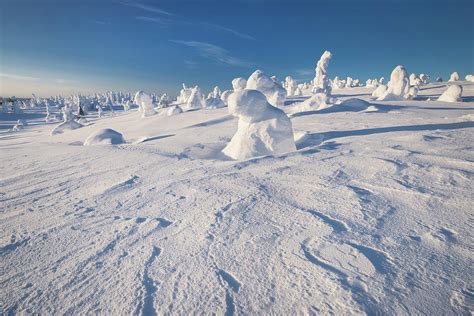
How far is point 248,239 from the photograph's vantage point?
2.04 metres

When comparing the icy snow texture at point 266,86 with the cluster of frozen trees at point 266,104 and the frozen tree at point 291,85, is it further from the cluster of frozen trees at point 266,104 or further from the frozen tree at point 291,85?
the frozen tree at point 291,85

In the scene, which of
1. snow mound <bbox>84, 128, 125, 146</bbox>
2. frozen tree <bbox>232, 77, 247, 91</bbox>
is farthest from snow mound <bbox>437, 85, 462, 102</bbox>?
snow mound <bbox>84, 128, 125, 146</bbox>

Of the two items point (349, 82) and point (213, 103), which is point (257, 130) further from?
point (349, 82)

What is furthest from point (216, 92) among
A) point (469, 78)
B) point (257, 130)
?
point (257, 130)

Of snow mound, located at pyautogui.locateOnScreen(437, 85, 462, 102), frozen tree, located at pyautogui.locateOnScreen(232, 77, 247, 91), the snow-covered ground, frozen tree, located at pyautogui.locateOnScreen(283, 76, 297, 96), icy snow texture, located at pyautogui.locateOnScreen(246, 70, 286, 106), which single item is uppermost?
frozen tree, located at pyautogui.locateOnScreen(283, 76, 297, 96)

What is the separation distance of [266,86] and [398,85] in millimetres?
11646

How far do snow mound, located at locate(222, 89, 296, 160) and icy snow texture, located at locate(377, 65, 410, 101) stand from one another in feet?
58.4

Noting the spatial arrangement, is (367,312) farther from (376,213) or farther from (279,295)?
(376,213)

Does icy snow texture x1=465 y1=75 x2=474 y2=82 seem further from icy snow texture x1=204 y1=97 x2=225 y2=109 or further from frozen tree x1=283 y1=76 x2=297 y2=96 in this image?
icy snow texture x1=204 y1=97 x2=225 y2=109

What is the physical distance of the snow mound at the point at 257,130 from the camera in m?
5.02

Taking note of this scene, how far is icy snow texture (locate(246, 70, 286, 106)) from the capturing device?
47.0 ft

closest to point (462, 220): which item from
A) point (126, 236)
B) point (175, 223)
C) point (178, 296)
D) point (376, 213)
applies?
point (376, 213)

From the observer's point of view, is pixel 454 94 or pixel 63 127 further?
pixel 63 127

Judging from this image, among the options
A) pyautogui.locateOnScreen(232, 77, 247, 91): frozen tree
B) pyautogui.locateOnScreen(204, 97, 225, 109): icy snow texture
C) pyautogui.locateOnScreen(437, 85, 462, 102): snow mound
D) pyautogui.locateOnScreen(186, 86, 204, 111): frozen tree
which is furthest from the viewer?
pyautogui.locateOnScreen(186, 86, 204, 111): frozen tree
